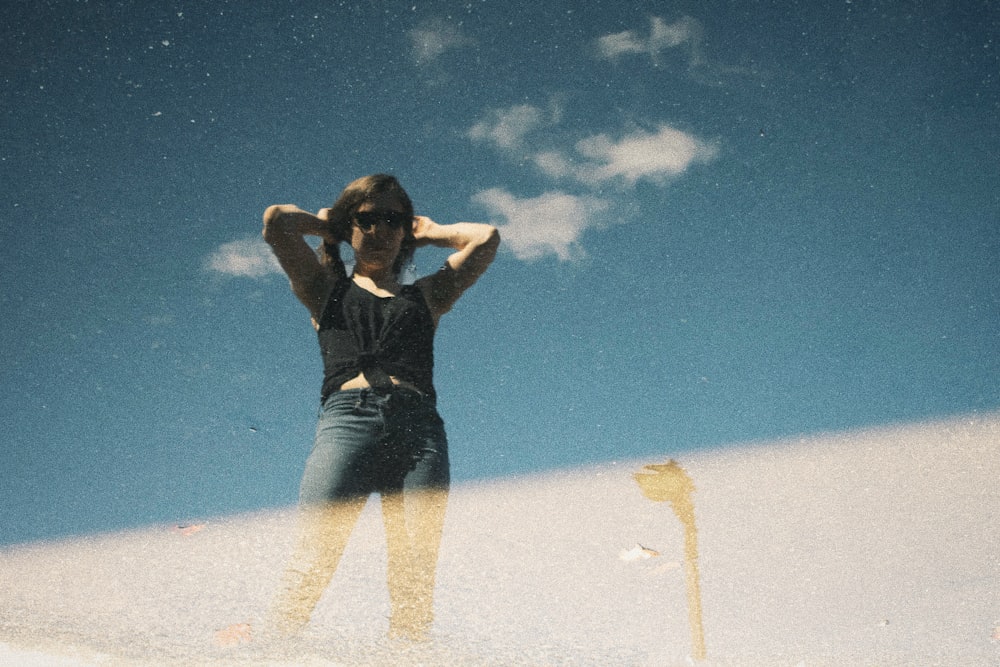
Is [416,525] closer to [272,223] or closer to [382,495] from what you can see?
[382,495]

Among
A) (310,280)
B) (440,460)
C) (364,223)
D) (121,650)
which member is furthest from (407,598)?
(364,223)

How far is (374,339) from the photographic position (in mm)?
2088

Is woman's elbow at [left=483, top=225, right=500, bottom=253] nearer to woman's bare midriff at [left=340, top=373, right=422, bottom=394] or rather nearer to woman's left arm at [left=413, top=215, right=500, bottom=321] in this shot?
woman's left arm at [left=413, top=215, right=500, bottom=321]

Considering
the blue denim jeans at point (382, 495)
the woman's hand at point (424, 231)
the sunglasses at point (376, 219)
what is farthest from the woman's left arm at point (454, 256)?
the blue denim jeans at point (382, 495)

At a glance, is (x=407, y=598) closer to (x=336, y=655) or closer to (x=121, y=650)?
(x=336, y=655)

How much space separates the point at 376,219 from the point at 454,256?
1.02 feet

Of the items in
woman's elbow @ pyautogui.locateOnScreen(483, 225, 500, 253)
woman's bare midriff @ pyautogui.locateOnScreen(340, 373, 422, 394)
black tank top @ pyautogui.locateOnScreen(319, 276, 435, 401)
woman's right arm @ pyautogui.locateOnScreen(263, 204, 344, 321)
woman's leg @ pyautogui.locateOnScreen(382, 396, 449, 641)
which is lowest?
woman's leg @ pyautogui.locateOnScreen(382, 396, 449, 641)

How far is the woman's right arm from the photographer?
2.26 metres

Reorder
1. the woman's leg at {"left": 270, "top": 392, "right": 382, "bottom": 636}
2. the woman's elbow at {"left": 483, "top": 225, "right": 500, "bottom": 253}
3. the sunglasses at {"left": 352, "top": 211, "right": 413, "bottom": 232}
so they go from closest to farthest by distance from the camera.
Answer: the woman's leg at {"left": 270, "top": 392, "right": 382, "bottom": 636} < the sunglasses at {"left": 352, "top": 211, "right": 413, "bottom": 232} < the woman's elbow at {"left": 483, "top": 225, "right": 500, "bottom": 253}

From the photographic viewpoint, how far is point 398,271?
2.48m

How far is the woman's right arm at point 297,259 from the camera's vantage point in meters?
2.26

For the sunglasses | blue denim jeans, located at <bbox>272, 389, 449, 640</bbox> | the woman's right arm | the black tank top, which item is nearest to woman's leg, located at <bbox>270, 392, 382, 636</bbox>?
blue denim jeans, located at <bbox>272, 389, 449, 640</bbox>

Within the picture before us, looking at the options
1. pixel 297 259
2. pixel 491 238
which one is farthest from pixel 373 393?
pixel 491 238

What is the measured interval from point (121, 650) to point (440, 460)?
0.93 meters
